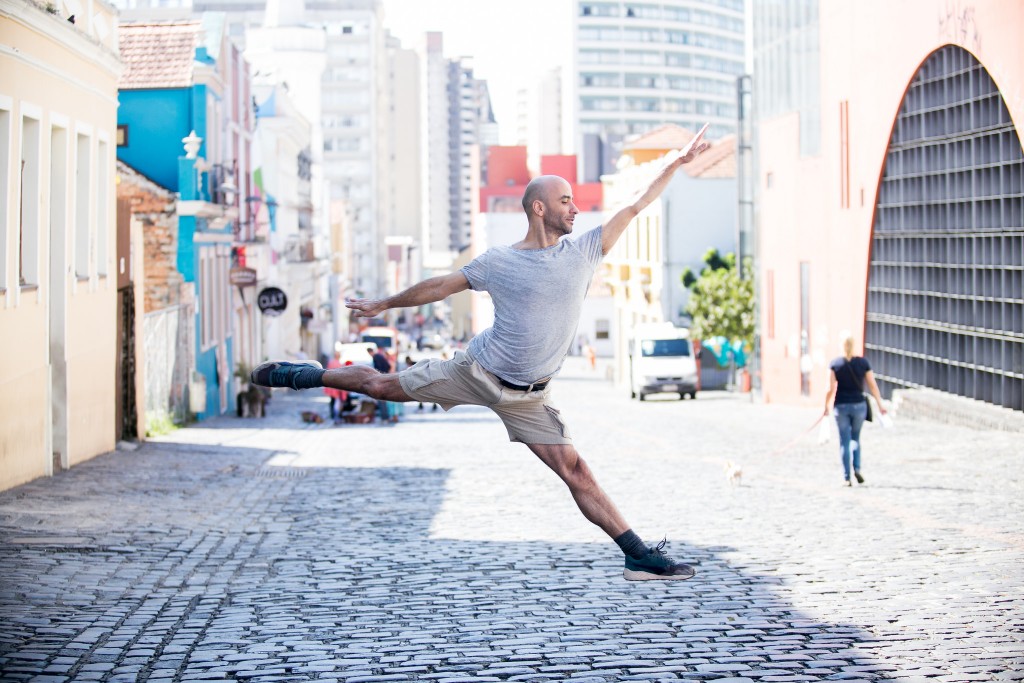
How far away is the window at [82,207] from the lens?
1916 cm

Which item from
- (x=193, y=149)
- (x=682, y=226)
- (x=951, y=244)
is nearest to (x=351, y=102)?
(x=682, y=226)

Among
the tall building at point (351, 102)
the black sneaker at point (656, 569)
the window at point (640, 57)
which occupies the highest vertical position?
the window at point (640, 57)

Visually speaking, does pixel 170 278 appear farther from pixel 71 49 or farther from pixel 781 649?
pixel 781 649

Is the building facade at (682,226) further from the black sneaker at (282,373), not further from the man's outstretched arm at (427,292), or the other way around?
the man's outstretched arm at (427,292)

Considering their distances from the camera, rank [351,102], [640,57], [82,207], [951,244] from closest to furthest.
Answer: [82,207] < [951,244] < [351,102] < [640,57]

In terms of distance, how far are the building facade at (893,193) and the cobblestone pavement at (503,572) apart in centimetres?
703

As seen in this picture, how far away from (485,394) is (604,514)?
2.84ft

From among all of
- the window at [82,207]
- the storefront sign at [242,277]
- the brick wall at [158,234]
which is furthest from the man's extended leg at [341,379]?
the storefront sign at [242,277]

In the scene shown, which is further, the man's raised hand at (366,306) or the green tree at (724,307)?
the green tree at (724,307)

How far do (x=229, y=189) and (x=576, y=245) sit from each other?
2619cm

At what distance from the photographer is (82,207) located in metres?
19.4

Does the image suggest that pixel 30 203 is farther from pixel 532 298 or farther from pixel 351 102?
pixel 351 102

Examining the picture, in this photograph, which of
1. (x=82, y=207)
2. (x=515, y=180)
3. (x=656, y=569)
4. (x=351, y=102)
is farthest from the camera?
(x=351, y=102)

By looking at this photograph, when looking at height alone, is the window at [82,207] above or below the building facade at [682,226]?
below
